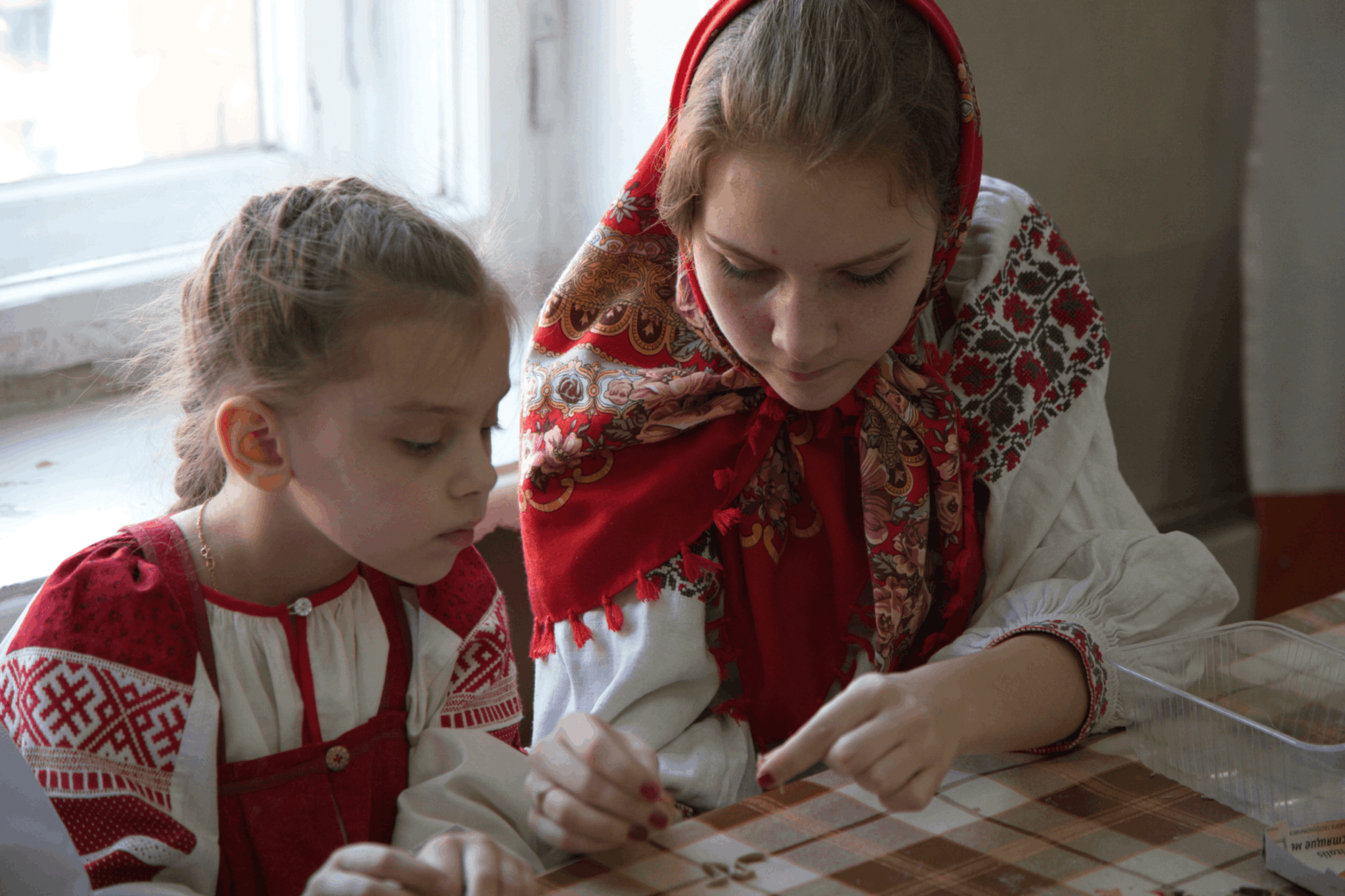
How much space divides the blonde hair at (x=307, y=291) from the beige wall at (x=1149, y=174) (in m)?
0.97

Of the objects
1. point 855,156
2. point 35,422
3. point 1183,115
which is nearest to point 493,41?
point 35,422

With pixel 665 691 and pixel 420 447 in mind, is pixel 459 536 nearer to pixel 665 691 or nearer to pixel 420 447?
pixel 420 447

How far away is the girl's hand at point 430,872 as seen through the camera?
0.75 metres

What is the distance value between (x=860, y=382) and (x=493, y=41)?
853 mm

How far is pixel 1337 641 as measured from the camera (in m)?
1.16

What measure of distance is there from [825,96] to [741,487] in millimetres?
365

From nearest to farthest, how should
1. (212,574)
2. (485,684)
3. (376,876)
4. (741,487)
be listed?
(376,876), (212,574), (485,684), (741,487)

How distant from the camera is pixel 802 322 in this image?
101cm

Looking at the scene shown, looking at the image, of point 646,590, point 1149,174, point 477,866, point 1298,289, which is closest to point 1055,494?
point 646,590

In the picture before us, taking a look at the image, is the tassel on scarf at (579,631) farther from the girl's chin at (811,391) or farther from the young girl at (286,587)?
the girl's chin at (811,391)

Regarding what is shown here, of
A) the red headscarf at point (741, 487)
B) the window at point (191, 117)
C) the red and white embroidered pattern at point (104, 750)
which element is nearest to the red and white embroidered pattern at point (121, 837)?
the red and white embroidered pattern at point (104, 750)

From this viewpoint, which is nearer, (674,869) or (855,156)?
(674,869)

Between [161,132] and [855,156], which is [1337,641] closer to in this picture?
[855,156]

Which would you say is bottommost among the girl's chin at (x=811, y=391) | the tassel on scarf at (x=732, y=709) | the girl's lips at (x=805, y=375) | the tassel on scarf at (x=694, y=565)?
the tassel on scarf at (x=732, y=709)
